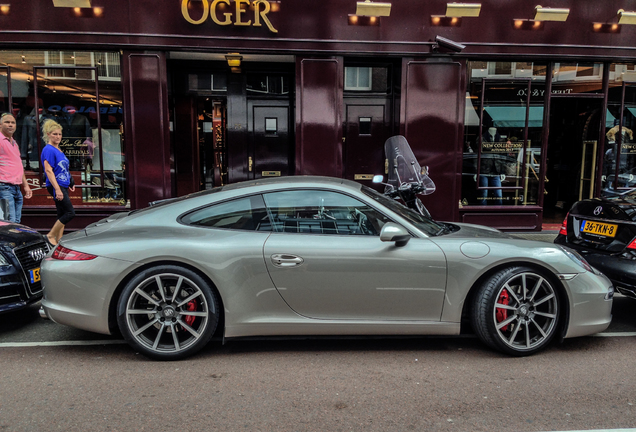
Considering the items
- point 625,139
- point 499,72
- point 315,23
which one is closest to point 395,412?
point 315,23

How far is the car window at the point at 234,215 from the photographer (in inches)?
157

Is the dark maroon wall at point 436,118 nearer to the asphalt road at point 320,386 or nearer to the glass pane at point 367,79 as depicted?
the glass pane at point 367,79

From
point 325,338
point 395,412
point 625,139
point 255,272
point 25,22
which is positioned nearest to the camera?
point 395,412

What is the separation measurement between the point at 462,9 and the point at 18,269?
7898mm

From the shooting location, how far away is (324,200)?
405 centimetres

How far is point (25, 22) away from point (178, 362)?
731cm

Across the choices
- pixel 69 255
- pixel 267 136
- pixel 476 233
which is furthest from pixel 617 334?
pixel 267 136

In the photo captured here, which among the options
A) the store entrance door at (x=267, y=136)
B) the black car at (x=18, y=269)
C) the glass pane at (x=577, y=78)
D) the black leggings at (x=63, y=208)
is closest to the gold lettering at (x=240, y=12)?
the store entrance door at (x=267, y=136)

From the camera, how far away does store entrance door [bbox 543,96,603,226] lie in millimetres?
10141

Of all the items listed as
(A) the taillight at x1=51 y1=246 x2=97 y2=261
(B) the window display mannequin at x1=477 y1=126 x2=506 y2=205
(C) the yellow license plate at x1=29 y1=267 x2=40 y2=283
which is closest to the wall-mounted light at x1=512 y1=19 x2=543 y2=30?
(B) the window display mannequin at x1=477 y1=126 x2=506 y2=205

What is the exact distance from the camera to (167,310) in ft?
12.4

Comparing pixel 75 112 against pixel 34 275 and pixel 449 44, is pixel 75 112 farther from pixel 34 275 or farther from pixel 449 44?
pixel 449 44

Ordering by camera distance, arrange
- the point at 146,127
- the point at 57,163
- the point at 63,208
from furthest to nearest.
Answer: the point at 146,127
the point at 63,208
the point at 57,163

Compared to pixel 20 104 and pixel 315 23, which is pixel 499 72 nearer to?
pixel 315 23
